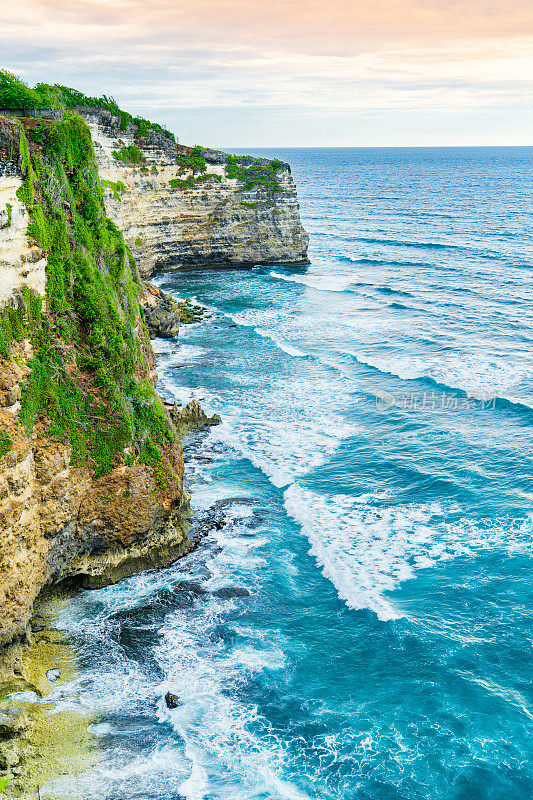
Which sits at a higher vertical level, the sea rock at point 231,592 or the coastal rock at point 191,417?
the coastal rock at point 191,417

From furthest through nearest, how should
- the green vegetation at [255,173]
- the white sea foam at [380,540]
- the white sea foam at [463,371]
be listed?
1. the green vegetation at [255,173]
2. the white sea foam at [463,371]
3. the white sea foam at [380,540]

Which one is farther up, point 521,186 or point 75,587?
point 521,186

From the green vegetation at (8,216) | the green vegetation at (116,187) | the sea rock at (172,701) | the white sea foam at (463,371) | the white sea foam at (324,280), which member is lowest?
the sea rock at (172,701)

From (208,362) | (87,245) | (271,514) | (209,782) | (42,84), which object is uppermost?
(42,84)

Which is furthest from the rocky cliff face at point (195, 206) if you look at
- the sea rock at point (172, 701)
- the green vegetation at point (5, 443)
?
the sea rock at point (172, 701)

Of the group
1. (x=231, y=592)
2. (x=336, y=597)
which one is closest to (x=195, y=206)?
(x=231, y=592)

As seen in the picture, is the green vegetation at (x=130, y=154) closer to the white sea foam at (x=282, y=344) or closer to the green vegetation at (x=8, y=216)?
the white sea foam at (x=282, y=344)

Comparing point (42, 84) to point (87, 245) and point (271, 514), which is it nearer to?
point (87, 245)

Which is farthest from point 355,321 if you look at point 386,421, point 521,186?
point 521,186
